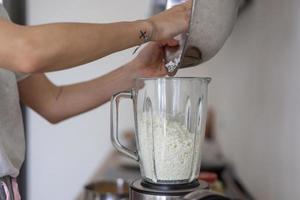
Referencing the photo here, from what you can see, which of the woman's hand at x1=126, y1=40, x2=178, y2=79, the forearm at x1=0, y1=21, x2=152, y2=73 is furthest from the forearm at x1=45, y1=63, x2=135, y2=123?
the forearm at x1=0, y1=21, x2=152, y2=73

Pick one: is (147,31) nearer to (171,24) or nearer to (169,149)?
(171,24)

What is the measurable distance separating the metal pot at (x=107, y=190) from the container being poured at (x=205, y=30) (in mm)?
392

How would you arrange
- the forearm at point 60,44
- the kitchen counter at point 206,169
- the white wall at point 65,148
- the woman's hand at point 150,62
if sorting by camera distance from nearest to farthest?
the forearm at point 60,44, the woman's hand at point 150,62, the kitchen counter at point 206,169, the white wall at point 65,148

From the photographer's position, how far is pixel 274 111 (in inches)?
39.8

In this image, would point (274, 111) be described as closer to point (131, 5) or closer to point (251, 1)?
point (251, 1)

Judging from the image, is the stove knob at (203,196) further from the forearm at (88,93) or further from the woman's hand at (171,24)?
the forearm at (88,93)

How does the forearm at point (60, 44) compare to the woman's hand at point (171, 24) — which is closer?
the forearm at point (60, 44)

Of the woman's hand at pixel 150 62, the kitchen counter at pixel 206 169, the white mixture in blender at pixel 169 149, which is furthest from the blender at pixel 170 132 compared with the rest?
the kitchen counter at pixel 206 169

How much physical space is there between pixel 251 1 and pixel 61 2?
1.24 meters

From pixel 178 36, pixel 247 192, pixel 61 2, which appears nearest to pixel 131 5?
pixel 61 2

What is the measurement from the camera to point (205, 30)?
2.25 ft

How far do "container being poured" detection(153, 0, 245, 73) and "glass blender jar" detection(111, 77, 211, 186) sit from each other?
0.05 meters

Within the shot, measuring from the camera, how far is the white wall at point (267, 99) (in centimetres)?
86

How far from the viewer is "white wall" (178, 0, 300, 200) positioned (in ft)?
2.81
